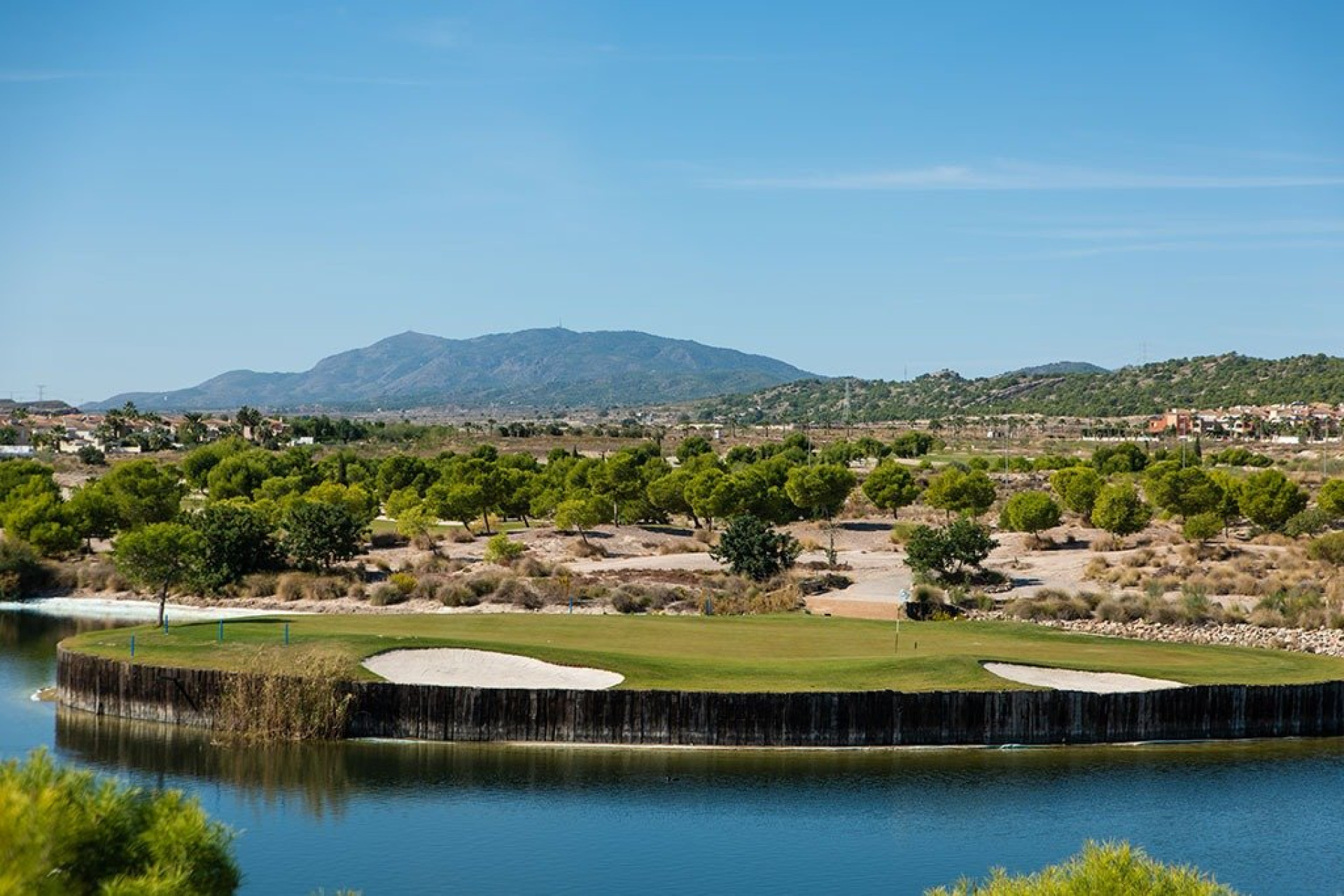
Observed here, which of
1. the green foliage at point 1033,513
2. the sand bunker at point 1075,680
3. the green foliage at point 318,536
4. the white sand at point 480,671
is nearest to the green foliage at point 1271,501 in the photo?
the green foliage at point 1033,513

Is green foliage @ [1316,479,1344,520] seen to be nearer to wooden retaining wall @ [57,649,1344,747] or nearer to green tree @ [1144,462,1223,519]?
green tree @ [1144,462,1223,519]

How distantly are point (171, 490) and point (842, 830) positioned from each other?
4897 cm

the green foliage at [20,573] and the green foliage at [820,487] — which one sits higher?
the green foliage at [820,487]

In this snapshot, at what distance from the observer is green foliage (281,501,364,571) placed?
57156 millimetres

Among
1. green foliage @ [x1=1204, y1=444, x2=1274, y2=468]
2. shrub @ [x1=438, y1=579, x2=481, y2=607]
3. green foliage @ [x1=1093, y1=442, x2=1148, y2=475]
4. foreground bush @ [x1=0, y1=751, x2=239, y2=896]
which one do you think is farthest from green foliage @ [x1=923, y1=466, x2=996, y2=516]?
foreground bush @ [x1=0, y1=751, x2=239, y2=896]

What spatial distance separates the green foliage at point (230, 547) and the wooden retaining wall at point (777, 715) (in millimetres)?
19047

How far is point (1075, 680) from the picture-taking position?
36.5m

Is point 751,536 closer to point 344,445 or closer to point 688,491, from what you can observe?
point 688,491

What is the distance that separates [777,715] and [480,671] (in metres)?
6.59

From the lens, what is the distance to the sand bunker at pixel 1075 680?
118ft

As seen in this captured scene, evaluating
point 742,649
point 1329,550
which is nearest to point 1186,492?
point 1329,550

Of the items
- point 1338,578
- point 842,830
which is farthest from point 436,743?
point 1338,578

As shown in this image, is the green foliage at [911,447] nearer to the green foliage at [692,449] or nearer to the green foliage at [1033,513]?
the green foliage at [692,449]

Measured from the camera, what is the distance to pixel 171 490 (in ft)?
231
